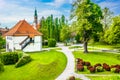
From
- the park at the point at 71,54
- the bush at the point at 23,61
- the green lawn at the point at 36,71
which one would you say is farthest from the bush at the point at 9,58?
the green lawn at the point at 36,71

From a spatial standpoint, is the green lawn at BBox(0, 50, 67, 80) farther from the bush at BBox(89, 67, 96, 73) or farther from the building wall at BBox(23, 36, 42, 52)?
the building wall at BBox(23, 36, 42, 52)

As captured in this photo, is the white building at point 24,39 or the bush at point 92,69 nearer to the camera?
the bush at point 92,69

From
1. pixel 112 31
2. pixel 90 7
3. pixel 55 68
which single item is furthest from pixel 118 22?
pixel 55 68

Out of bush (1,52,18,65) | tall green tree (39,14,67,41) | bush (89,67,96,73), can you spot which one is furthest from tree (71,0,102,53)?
tall green tree (39,14,67,41)

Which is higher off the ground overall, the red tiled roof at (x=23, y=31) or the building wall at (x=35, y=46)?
the red tiled roof at (x=23, y=31)

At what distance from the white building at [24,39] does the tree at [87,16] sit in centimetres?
1686

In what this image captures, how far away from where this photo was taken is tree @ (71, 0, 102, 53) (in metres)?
58.7

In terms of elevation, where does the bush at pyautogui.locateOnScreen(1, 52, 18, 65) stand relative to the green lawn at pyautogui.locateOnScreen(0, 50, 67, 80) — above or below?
above

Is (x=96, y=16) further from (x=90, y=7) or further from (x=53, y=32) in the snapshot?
(x=53, y=32)

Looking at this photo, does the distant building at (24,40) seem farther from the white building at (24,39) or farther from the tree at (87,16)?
the tree at (87,16)

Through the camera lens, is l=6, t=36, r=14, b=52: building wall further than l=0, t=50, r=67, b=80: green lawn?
Yes

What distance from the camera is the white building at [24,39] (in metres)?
70.6

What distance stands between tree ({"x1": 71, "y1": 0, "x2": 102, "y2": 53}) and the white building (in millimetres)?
Result: 16863

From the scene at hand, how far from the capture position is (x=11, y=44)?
237ft
